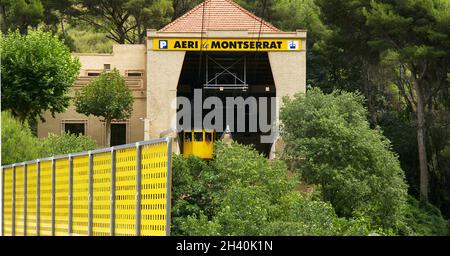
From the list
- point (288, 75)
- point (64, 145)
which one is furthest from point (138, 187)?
point (288, 75)

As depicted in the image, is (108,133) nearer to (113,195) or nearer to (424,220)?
(424,220)

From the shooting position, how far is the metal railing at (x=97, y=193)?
15.4m

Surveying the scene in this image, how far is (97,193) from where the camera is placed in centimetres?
1886

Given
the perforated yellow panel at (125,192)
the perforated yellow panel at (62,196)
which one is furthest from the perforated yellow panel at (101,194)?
the perforated yellow panel at (62,196)

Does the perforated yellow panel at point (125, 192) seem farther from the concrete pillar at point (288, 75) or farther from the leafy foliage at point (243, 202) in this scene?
the concrete pillar at point (288, 75)

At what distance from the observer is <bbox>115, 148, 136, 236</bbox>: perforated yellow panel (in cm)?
1662

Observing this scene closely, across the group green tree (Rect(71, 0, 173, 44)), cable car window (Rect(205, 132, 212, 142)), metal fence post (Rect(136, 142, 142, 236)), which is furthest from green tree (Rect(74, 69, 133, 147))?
metal fence post (Rect(136, 142, 142, 236))

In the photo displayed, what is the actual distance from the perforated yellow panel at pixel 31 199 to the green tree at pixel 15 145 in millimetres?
17172

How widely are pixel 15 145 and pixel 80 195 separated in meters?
23.1

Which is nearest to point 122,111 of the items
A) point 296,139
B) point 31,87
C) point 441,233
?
point 31,87

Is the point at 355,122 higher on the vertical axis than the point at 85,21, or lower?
lower

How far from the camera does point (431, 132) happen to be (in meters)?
64.0
